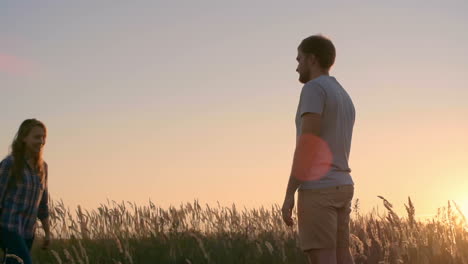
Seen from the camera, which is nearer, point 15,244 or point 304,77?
point 304,77

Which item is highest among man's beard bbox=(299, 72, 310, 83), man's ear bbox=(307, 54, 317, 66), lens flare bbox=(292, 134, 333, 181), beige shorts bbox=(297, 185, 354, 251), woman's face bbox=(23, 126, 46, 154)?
woman's face bbox=(23, 126, 46, 154)

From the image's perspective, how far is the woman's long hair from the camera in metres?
6.26

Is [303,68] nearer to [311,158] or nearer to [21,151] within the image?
[311,158]

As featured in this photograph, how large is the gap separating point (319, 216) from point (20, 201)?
12.0 feet

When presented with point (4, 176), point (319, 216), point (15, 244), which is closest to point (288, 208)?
point (319, 216)

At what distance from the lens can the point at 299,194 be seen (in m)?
3.84

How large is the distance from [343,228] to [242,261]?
12.7 ft

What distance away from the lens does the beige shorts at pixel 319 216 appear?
12.3ft

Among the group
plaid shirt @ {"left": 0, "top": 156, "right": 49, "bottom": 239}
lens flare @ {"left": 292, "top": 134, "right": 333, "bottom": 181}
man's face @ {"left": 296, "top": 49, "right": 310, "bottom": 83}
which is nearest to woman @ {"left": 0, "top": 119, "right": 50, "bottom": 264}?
plaid shirt @ {"left": 0, "top": 156, "right": 49, "bottom": 239}

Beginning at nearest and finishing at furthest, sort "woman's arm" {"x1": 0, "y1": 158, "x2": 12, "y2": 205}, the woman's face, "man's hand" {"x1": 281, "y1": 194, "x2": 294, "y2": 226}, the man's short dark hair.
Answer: "man's hand" {"x1": 281, "y1": 194, "x2": 294, "y2": 226}
the man's short dark hair
"woman's arm" {"x1": 0, "y1": 158, "x2": 12, "y2": 205}
the woman's face

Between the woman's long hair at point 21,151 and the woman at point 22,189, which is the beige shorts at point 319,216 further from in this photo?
the woman's long hair at point 21,151

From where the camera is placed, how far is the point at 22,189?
247 inches

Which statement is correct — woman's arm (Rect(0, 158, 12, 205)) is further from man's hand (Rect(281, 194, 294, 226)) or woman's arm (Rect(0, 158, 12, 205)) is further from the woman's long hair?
man's hand (Rect(281, 194, 294, 226))

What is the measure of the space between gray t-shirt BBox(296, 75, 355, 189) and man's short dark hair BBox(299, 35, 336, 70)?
0.36 ft
